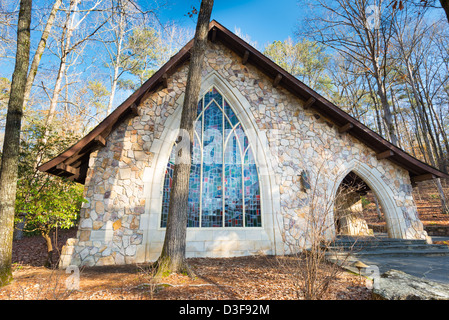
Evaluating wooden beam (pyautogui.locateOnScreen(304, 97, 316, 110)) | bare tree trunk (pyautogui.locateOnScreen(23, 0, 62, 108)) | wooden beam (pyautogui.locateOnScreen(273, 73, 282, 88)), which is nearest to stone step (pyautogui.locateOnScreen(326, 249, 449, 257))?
wooden beam (pyautogui.locateOnScreen(304, 97, 316, 110))

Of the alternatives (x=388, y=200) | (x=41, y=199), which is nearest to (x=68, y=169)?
(x=41, y=199)

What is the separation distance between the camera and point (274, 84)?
282 inches

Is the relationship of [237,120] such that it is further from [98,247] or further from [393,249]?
[393,249]

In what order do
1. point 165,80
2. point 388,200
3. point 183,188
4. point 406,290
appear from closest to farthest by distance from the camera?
point 406,290
point 183,188
point 165,80
point 388,200

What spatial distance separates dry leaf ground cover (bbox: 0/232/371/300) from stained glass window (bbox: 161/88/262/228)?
1582 mm

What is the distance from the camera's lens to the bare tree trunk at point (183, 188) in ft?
12.5

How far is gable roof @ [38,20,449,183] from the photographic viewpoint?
5.52 meters

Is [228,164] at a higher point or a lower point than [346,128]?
lower

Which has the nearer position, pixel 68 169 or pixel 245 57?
pixel 68 169

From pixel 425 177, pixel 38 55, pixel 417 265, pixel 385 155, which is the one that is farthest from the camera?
pixel 425 177

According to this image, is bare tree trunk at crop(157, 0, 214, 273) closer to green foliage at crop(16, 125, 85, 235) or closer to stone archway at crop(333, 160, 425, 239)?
green foliage at crop(16, 125, 85, 235)

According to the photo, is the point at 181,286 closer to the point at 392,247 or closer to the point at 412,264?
the point at 412,264

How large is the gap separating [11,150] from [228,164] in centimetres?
471

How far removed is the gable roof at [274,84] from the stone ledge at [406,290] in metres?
4.70
